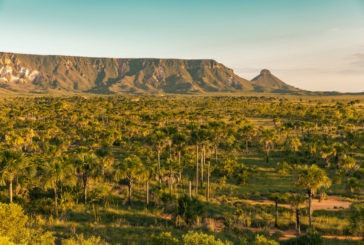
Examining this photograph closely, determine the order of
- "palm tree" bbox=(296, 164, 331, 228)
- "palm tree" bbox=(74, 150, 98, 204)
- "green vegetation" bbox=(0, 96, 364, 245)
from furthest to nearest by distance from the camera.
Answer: "palm tree" bbox=(74, 150, 98, 204), "palm tree" bbox=(296, 164, 331, 228), "green vegetation" bbox=(0, 96, 364, 245)

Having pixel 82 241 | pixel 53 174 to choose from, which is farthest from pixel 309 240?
pixel 53 174

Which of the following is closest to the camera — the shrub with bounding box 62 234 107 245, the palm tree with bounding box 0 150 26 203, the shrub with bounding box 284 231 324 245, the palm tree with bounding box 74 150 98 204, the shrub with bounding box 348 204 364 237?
the shrub with bounding box 62 234 107 245

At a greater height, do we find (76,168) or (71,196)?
(76,168)

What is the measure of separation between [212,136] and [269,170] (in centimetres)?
2419

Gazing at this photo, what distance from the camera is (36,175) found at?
109 feet

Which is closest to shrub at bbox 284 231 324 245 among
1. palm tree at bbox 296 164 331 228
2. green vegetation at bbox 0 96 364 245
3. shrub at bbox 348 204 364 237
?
green vegetation at bbox 0 96 364 245

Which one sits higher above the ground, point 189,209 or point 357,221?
point 189,209

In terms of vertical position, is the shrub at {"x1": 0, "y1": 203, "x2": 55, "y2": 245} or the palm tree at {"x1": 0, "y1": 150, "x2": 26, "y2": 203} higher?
the palm tree at {"x1": 0, "y1": 150, "x2": 26, "y2": 203}

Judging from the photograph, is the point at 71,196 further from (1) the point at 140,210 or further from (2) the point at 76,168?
(1) the point at 140,210

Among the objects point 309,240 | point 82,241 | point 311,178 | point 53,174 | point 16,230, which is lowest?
point 309,240

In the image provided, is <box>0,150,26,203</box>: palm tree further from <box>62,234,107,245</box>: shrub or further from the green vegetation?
<box>62,234,107,245</box>: shrub

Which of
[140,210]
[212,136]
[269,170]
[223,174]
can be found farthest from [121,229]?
[269,170]

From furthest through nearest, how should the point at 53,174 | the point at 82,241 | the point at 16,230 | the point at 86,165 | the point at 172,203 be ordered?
the point at 86,165 < the point at 172,203 < the point at 53,174 < the point at 16,230 < the point at 82,241

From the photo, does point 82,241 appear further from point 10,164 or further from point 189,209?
point 10,164
